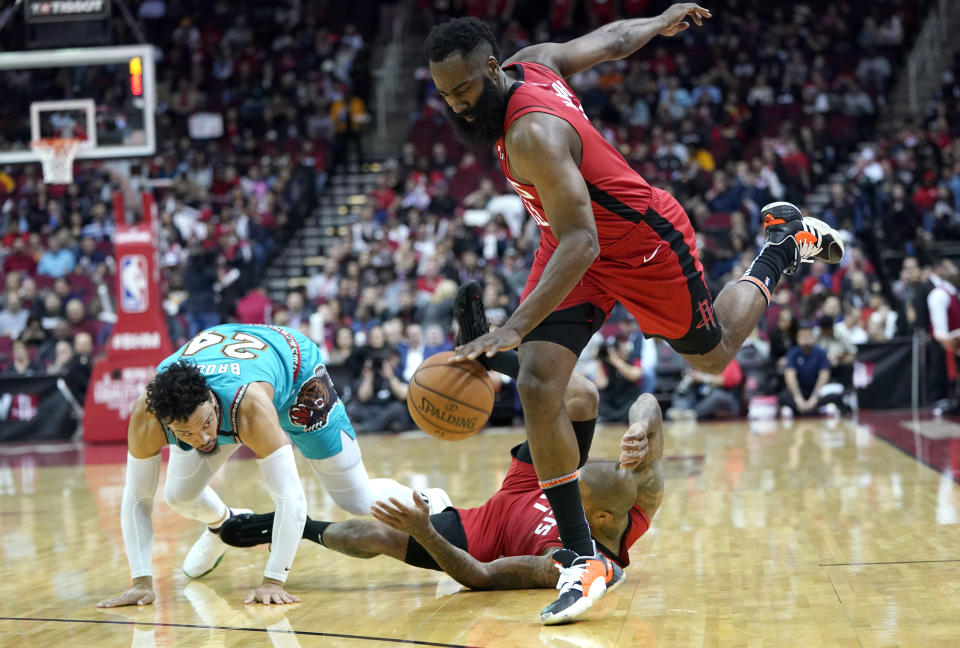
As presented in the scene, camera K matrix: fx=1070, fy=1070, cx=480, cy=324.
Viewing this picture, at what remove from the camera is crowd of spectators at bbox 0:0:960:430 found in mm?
12039

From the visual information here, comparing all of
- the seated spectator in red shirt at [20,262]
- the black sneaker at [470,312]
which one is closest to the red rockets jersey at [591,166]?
the black sneaker at [470,312]

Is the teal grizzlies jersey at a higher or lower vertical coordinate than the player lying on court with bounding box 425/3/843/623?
lower

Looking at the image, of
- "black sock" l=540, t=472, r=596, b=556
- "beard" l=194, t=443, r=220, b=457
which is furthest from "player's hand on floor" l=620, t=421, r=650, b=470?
"beard" l=194, t=443, r=220, b=457

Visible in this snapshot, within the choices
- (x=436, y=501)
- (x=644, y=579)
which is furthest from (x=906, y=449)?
(x=436, y=501)

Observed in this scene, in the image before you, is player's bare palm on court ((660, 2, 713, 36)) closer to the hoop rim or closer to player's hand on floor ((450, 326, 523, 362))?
player's hand on floor ((450, 326, 523, 362))

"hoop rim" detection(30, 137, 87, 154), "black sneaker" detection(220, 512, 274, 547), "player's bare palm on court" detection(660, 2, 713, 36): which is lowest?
"black sneaker" detection(220, 512, 274, 547)

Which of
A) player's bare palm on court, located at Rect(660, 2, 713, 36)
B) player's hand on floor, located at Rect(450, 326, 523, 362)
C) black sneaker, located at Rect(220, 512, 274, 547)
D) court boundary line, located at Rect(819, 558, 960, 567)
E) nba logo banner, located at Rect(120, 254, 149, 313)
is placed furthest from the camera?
nba logo banner, located at Rect(120, 254, 149, 313)

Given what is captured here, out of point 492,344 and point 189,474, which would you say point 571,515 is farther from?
point 189,474

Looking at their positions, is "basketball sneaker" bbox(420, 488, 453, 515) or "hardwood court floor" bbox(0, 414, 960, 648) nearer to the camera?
"hardwood court floor" bbox(0, 414, 960, 648)

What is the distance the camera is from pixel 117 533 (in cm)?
629

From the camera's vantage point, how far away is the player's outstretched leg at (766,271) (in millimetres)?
4477

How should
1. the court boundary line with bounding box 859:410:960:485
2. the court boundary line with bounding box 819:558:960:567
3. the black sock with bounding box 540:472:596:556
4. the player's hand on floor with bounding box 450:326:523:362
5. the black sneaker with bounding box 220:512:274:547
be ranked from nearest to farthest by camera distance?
the player's hand on floor with bounding box 450:326:523:362 → the black sock with bounding box 540:472:596:556 → the court boundary line with bounding box 819:558:960:567 → the black sneaker with bounding box 220:512:274:547 → the court boundary line with bounding box 859:410:960:485

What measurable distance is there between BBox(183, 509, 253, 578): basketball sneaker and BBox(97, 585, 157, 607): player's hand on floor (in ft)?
1.62

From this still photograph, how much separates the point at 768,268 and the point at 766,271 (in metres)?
0.03
